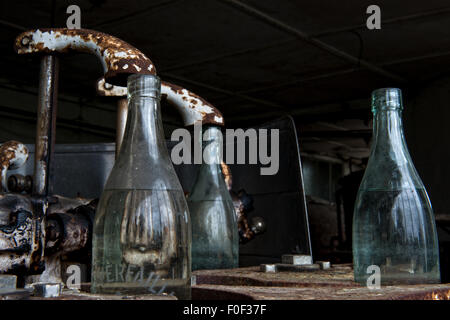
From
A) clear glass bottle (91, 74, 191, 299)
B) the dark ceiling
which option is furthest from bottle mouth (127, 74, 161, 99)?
the dark ceiling

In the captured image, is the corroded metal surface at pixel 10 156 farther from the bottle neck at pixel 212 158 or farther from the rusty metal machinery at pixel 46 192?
the bottle neck at pixel 212 158

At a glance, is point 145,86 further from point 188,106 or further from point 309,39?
point 309,39

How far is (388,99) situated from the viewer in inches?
25.6

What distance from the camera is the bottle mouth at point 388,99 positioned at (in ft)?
2.14

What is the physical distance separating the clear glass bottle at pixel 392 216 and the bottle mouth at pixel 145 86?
294 millimetres

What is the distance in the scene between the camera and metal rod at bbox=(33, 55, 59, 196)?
2.36 ft

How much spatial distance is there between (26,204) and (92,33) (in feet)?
0.79

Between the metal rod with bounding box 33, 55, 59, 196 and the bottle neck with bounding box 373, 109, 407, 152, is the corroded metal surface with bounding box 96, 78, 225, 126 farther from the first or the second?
the bottle neck with bounding box 373, 109, 407, 152

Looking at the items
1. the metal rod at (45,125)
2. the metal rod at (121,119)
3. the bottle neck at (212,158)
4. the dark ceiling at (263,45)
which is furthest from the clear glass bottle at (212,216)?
the dark ceiling at (263,45)

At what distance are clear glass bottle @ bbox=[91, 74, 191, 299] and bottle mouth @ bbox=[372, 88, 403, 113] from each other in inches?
11.4

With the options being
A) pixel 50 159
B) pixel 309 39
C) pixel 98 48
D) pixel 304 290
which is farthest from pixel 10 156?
pixel 309 39

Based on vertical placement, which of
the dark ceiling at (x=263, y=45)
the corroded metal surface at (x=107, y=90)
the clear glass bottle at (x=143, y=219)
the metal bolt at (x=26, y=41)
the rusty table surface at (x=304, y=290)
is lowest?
the rusty table surface at (x=304, y=290)

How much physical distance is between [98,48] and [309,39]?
392 centimetres

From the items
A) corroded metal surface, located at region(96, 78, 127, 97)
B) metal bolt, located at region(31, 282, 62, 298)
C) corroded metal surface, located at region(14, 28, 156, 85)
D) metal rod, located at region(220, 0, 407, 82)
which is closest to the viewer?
metal bolt, located at region(31, 282, 62, 298)
